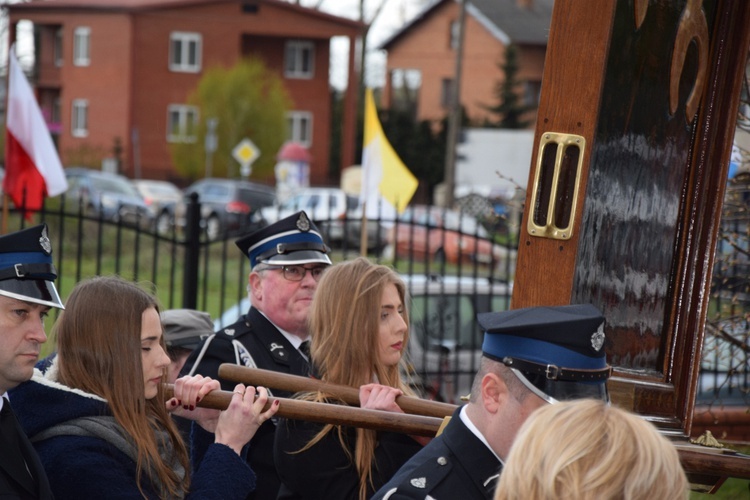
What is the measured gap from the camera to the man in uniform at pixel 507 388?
2.46 m

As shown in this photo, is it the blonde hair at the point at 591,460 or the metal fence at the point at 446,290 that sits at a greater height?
the blonde hair at the point at 591,460

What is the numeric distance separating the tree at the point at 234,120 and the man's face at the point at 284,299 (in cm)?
3793

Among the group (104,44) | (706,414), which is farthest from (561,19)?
(104,44)

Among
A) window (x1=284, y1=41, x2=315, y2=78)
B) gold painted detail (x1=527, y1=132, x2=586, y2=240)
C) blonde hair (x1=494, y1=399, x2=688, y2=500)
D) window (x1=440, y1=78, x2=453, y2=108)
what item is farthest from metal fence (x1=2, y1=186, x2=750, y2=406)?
window (x1=440, y1=78, x2=453, y2=108)

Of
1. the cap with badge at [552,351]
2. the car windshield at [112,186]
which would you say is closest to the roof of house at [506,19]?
the car windshield at [112,186]

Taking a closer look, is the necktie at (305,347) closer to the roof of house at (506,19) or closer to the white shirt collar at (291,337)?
the white shirt collar at (291,337)

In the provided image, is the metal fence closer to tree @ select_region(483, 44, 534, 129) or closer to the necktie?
the necktie

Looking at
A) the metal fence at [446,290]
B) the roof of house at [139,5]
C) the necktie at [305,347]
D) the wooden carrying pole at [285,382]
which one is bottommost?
the metal fence at [446,290]

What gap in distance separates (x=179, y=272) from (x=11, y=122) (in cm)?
809

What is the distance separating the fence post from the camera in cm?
780

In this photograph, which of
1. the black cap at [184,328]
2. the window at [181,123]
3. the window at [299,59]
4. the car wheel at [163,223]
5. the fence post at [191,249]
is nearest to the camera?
the black cap at [184,328]

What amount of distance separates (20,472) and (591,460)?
5.08 feet

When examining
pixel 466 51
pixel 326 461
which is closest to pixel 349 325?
pixel 326 461

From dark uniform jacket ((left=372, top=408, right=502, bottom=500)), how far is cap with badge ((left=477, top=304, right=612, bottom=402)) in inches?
7.9
